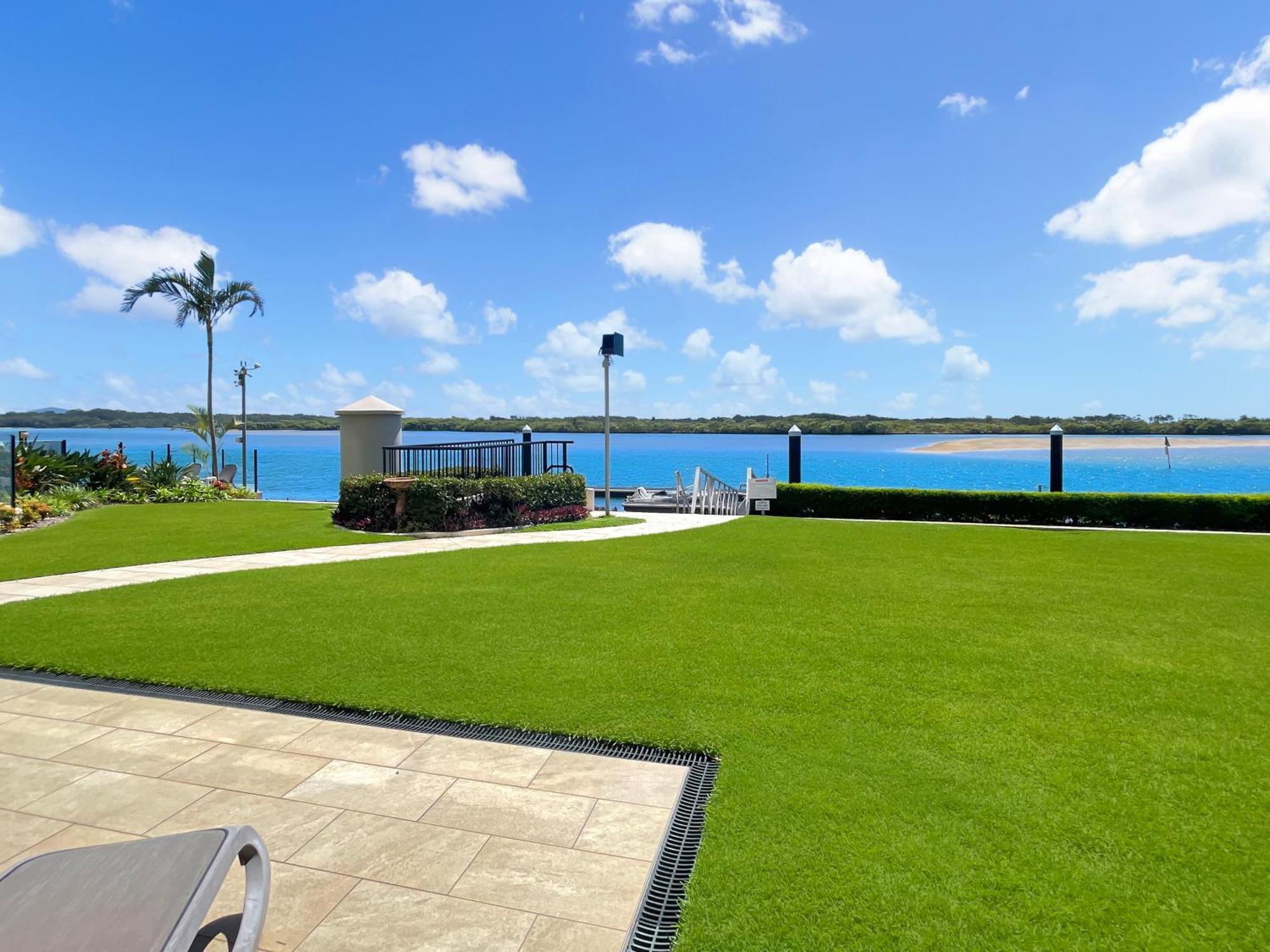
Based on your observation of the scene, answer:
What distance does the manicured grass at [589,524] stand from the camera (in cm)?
1286

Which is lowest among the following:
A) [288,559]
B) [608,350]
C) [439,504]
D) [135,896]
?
[288,559]

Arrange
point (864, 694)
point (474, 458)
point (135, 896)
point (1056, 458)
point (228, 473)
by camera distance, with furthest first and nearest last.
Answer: point (228, 473), point (1056, 458), point (474, 458), point (864, 694), point (135, 896)

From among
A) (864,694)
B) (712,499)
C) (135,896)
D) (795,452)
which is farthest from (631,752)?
(712,499)

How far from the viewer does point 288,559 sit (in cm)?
940

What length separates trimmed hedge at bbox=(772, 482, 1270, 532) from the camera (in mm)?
13586

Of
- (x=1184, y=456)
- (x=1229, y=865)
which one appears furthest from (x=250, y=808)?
(x=1184, y=456)

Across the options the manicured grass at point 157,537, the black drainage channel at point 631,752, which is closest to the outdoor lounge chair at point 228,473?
the manicured grass at point 157,537

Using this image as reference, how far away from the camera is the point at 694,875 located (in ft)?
8.36

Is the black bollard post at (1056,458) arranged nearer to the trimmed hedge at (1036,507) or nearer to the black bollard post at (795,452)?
the trimmed hedge at (1036,507)

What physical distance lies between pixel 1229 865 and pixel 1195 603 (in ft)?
17.1

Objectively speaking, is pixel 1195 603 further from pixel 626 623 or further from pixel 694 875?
pixel 694 875

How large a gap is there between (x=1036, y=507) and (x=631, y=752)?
44.5 feet

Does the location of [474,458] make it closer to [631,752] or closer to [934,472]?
[631,752]

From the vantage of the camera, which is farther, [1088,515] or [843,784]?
[1088,515]
